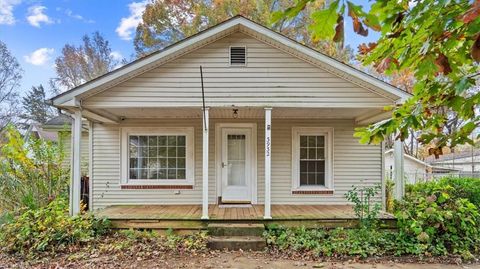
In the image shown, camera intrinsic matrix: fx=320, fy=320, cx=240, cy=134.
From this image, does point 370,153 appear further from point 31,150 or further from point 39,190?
point 31,150

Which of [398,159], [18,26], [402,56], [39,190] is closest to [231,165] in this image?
[398,159]

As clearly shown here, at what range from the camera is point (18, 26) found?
73.3ft

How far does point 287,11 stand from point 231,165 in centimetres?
734

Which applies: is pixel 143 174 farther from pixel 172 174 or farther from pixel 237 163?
pixel 237 163

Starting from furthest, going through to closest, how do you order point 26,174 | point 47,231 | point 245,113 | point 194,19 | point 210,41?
point 194,19 → point 26,174 → point 245,113 → point 210,41 → point 47,231

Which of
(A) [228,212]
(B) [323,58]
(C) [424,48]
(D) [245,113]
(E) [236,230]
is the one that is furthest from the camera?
(D) [245,113]

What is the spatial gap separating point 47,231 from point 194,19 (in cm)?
1416

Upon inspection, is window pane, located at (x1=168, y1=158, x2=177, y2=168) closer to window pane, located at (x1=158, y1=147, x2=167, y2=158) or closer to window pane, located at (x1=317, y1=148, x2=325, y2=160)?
window pane, located at (x1=158, y1=147, x2=167, y2=158)

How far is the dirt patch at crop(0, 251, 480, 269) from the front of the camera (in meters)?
5.20

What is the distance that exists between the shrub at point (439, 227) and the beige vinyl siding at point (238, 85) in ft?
7.50

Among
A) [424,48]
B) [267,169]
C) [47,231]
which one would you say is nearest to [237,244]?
[267,169]

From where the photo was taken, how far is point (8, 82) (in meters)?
23.8

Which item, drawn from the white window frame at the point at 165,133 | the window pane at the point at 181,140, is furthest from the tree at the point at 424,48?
the window pane at the point at 181,140

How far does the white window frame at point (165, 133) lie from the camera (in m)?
8.49
